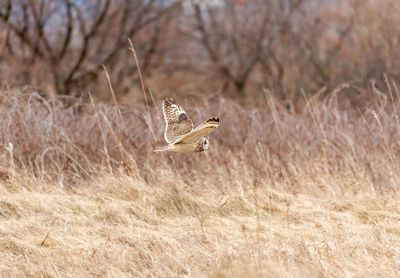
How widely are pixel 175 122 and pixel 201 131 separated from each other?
29.4 inches

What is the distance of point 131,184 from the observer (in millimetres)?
4820

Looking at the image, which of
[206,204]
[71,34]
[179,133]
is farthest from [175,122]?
[71,34]

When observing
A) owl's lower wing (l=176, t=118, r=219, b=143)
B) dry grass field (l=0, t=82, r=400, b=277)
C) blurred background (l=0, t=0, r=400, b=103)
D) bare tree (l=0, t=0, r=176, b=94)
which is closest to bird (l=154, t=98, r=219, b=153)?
owl's lower wing (l=176, t=118, r=219, b=143)

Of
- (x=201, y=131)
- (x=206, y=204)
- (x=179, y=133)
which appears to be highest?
(x=201, y=131)

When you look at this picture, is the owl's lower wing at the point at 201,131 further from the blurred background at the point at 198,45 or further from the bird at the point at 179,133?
the blurred background at the point at 198,45

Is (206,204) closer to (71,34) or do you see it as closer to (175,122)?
(175,122)

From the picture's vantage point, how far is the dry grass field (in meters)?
3.35

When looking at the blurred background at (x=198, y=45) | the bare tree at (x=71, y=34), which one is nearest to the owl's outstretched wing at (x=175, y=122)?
the blurred background at (x=198, y=45)

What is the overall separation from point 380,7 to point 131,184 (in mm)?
12249

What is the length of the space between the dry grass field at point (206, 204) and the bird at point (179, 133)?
1.68ft

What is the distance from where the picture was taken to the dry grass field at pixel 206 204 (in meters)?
3.35

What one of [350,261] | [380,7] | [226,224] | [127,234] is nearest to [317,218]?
[226,224]

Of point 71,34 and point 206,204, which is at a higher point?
point 71,34

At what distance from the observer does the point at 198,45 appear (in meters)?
21.4
